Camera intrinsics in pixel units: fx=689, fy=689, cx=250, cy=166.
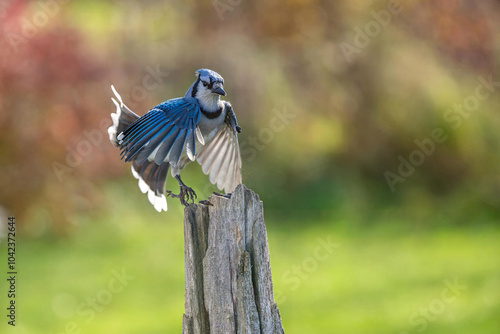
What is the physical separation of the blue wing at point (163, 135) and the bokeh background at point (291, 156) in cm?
262

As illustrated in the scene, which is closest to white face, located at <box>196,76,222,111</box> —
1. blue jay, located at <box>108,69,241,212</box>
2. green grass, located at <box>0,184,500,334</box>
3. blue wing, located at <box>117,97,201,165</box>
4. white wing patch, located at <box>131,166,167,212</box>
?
blue jay, located at <box>108,69,241,212</box>

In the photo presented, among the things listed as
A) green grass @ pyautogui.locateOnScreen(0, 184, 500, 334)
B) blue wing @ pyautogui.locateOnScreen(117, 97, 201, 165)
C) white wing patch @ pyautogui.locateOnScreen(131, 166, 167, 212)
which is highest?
green grass @ pyautogui.locateOnScreen(0, 184, 500, 334)

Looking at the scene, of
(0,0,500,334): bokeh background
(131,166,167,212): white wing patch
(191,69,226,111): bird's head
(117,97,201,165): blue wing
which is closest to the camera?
(117,97,201,165): blue wing

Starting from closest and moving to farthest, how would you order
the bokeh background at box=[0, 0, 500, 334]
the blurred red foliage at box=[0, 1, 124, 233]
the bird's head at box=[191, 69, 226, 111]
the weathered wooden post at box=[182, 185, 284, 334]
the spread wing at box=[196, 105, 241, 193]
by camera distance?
the weathered wooden post at box=[182, 185, 284, 334] < the bird's head at box=[191, 69, 226, 111] < the spread wing at box=[196, 105, 241, 193] < the bokeh background at box=[0, 0, 500, 334] < the blurred red foliage at box=[0, 1, 124, 233]

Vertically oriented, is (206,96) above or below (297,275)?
below

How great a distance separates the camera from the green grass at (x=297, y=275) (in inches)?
220

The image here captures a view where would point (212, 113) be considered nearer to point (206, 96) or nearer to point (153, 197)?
point (206, 96)

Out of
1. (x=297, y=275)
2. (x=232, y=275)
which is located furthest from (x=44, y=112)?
(x=232, y=275)

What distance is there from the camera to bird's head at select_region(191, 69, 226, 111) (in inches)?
137

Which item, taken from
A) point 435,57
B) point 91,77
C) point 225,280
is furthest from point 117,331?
point 435,57

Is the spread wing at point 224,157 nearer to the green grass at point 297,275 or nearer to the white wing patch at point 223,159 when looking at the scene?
the white wing patch at point 223,159

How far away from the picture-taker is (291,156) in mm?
8242

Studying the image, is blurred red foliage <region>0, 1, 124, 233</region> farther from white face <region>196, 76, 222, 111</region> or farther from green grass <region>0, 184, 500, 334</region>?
white face <region>196, 76, 222, 111</region>

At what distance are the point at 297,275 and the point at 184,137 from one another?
11.3ft
